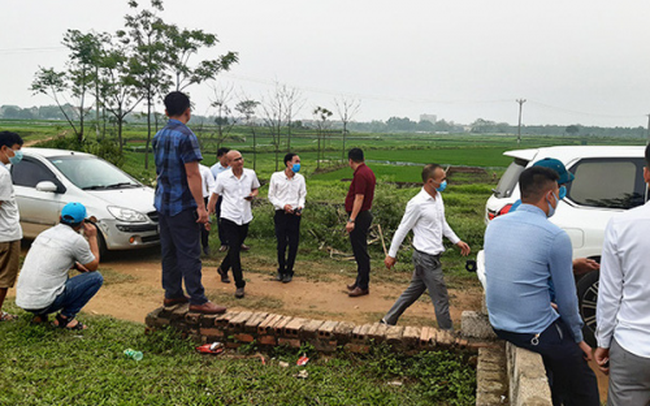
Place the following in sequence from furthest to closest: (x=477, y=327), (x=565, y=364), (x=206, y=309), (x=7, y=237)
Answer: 1. (x=7, y=237)
2. (x=206, y=309)
3. (x=477, y=327)
4. (x=565, y=364)

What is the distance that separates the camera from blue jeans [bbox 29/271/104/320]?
443 cm

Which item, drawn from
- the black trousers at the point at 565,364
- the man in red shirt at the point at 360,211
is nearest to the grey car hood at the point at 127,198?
the man in red shirt at the point at 360,211

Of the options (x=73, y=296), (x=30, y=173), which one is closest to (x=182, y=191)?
(x=73, y=296)

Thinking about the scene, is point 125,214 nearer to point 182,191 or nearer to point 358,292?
point 358,292

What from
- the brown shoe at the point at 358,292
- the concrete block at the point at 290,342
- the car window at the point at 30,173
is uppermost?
the car window at the point at 30,173

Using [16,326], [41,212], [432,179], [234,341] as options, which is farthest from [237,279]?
[41,212]

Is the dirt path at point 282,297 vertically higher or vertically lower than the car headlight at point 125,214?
lower

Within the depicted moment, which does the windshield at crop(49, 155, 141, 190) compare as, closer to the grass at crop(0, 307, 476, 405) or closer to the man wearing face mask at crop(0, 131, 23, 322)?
the man wearing face mask at crop(0, 131, 23, 322)

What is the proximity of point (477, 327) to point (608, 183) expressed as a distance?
7.39 ft

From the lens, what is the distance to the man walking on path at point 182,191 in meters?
4.00

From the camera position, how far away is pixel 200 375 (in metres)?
3.48

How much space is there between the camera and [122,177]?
855 centimetres

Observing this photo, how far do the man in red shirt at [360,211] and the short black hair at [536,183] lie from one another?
324cm

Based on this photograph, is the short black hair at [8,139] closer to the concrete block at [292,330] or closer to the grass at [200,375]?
the grass at [200,375]
